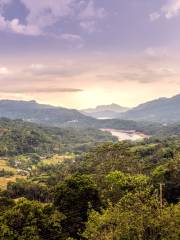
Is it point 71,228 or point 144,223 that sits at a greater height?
point 144,223

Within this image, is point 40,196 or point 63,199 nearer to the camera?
point 63,199

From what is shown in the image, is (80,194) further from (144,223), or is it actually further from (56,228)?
(144,223)

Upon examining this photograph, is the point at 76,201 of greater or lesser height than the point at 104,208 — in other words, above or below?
above

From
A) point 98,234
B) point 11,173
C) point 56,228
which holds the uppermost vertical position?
point 98,234

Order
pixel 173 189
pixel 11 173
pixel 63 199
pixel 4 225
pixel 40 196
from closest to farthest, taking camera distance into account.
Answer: pixel 4 225 → pixel 63 199 → pixel 173 189 → pixel 40 196 → pixel 11 173

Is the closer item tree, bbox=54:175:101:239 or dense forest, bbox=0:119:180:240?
dense forest, bbox=0:119:180:240

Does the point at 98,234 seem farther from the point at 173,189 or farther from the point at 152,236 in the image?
the point at 173,189

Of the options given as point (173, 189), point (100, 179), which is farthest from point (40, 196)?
point (173, 189)

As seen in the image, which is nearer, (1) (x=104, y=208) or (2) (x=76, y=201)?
(2) (x=76, y=201)

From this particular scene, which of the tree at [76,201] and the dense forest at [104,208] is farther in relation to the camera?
the tree at [76,201]

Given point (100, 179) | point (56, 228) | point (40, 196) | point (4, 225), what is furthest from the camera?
point (40, 196)

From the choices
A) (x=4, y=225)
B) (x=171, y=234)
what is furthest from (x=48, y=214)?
(x=171, y=234)
